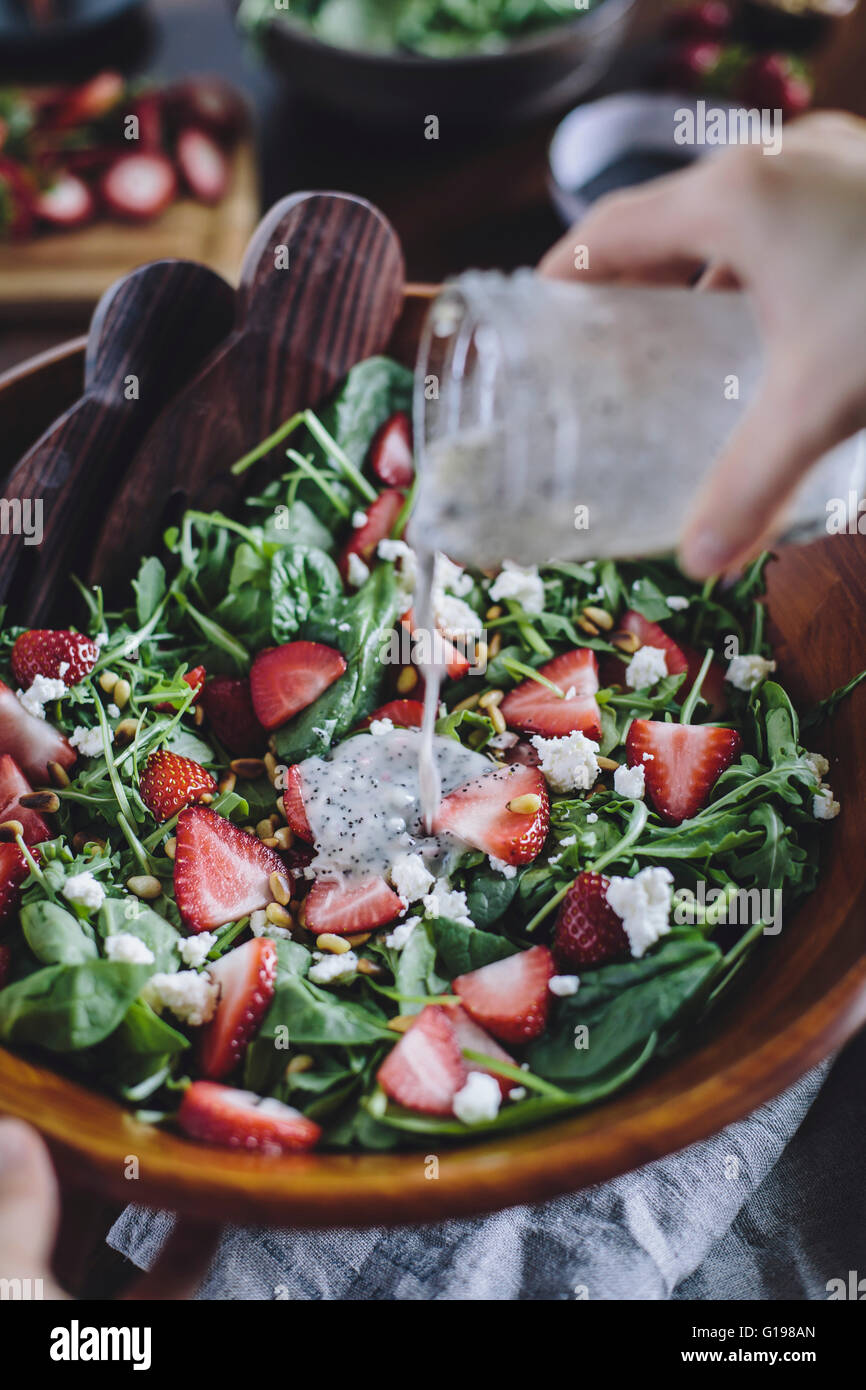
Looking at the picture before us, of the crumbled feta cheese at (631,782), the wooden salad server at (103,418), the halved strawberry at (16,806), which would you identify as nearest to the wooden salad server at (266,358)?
the wooden salad server at (103,418)

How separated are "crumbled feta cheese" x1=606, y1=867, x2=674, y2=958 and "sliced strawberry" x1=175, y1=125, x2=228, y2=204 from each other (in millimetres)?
2163

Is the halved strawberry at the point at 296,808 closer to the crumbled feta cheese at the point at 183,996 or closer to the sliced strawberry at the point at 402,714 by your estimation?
the sliced strawberry at the point at 402,714

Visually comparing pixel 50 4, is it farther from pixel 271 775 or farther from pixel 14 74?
pixel 271 775

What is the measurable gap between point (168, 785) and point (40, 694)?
24 centimetres

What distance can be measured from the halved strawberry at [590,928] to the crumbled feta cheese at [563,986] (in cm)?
4

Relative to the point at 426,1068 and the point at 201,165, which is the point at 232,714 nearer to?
the point at 426,1068

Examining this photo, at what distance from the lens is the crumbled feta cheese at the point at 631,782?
5.36 ft

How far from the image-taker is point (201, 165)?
9.21 feet

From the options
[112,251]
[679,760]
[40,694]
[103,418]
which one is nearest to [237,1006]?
[40,694]

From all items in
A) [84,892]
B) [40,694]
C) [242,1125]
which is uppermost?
[40,694]

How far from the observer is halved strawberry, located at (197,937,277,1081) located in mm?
1436

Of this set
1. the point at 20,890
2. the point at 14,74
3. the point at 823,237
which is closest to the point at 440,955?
the point at 20,890

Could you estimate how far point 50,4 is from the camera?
117 inches

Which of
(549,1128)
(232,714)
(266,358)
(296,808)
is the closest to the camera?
(549,1128)
